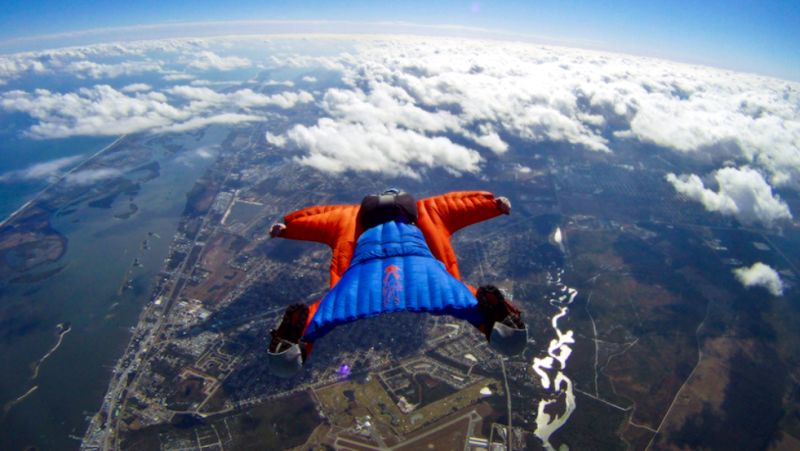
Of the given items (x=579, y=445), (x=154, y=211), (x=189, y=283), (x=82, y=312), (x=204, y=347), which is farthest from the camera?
(x=154, y=211)

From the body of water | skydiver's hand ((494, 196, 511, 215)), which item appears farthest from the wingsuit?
the body of water

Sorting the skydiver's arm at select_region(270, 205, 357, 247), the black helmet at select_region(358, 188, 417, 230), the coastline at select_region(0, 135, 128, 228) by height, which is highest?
the black helmet at select_region(358, 188, 417, 230)

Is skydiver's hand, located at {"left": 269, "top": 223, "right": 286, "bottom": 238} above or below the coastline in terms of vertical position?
above

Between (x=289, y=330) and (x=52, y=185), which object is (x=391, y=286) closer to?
(x=289, y=330)

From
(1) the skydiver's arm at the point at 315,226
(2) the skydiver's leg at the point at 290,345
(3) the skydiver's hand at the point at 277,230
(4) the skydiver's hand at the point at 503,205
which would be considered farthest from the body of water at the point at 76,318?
(4) the skydiver's hand at the point at 503,205

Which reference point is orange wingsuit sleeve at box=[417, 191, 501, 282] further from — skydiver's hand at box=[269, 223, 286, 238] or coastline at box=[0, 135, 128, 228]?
coastline at box=[0, 135, 128, 228]

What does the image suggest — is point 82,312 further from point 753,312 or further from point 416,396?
point 753,312

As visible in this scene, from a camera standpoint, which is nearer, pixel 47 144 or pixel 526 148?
pixel 526 148

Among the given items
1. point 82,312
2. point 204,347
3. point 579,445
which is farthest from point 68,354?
point 579,445

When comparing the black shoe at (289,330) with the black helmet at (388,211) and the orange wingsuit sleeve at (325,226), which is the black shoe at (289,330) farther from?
the black helmet at (388,211)
